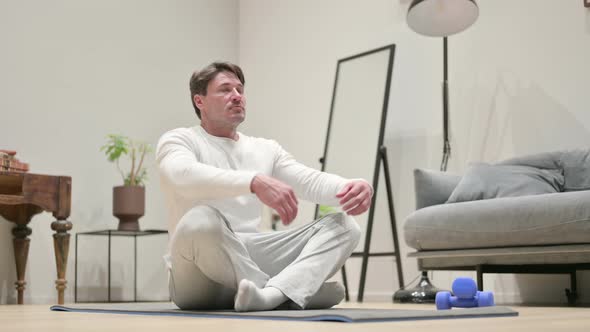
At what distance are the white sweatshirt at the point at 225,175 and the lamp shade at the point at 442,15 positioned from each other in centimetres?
172

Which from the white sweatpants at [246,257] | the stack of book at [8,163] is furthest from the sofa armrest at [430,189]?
the stack of book at [8,163]

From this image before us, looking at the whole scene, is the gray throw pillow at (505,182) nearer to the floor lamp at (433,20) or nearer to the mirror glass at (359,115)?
the floor lamp at (433,20)

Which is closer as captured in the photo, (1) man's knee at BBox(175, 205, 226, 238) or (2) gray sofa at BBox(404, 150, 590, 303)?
(1) man's knee at BBox(175, 205, 226, 238)

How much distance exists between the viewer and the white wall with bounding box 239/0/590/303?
3.83 metres

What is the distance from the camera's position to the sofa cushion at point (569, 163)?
132 inches

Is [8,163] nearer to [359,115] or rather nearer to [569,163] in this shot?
[359,115]

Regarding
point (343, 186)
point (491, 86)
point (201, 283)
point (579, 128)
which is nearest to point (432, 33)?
point (491, 86)

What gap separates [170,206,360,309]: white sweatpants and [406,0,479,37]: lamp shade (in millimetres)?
1958

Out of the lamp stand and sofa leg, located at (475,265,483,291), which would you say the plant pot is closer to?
the lamp stand

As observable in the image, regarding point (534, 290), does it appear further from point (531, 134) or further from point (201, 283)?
point (201, 283)

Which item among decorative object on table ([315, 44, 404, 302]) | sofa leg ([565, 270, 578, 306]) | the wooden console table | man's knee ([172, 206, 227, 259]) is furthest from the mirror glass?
man's knee ([172, 206, 227, 259])

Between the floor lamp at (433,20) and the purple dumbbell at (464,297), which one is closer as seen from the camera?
the purple dumbbell at (464,297)

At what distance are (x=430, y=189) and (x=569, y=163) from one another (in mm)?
653

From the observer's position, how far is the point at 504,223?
9.70 ft
